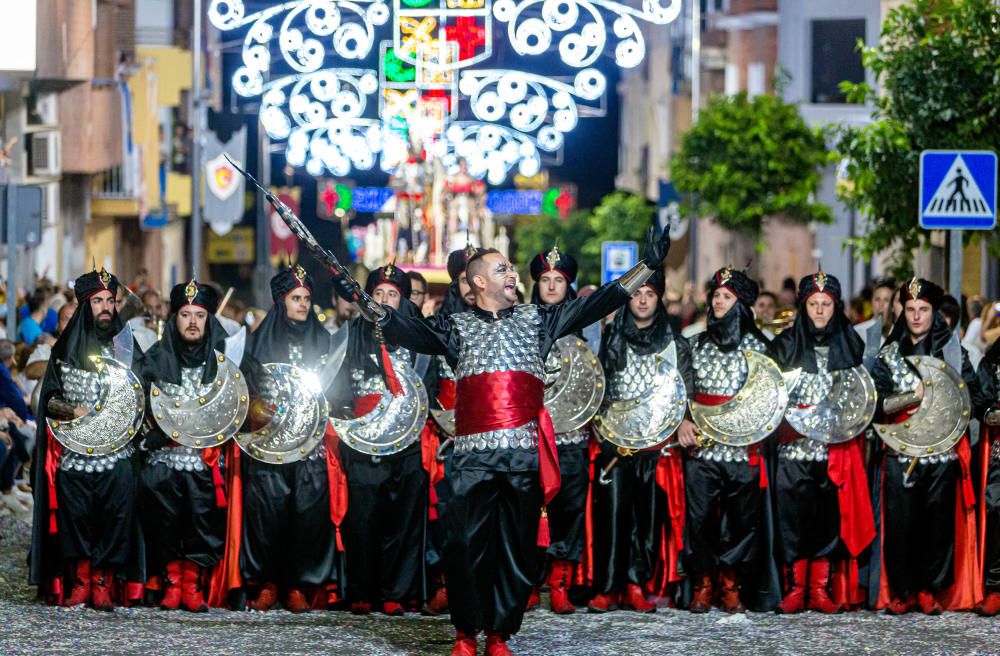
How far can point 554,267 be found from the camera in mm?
10789

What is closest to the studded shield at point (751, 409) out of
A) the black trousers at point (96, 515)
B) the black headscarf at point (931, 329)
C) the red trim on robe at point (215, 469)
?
the black headscarf at point (931, 329)

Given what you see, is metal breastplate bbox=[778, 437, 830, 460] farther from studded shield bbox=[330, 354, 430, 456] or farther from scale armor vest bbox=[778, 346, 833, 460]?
studded shield bbox=[330, 354, 430, 456]

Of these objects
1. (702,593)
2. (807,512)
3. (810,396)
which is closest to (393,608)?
(702,593)

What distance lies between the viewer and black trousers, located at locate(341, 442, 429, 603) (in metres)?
10.7

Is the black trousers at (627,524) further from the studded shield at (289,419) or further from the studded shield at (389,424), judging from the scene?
the studded shield at (289,419)

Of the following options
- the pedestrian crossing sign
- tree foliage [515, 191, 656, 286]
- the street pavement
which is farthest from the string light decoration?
tree foliage [515, 191, 656, 286]

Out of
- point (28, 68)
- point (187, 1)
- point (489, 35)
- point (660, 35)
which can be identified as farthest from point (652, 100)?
point (489, 35)

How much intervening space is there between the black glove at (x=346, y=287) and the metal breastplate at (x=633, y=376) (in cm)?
214

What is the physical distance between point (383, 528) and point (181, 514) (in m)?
1.07

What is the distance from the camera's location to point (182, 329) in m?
10.6

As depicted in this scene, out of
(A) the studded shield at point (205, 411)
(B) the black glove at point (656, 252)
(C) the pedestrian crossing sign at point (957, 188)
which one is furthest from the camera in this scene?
(C) the pedestrian crossing sign at point (957, 188)

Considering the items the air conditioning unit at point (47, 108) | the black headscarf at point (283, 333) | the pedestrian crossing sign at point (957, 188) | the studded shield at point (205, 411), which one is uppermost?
the air conditioning unit at point (47, 108)

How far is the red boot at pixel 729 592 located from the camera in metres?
10.7

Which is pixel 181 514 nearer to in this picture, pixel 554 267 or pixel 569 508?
pixel 569 508
